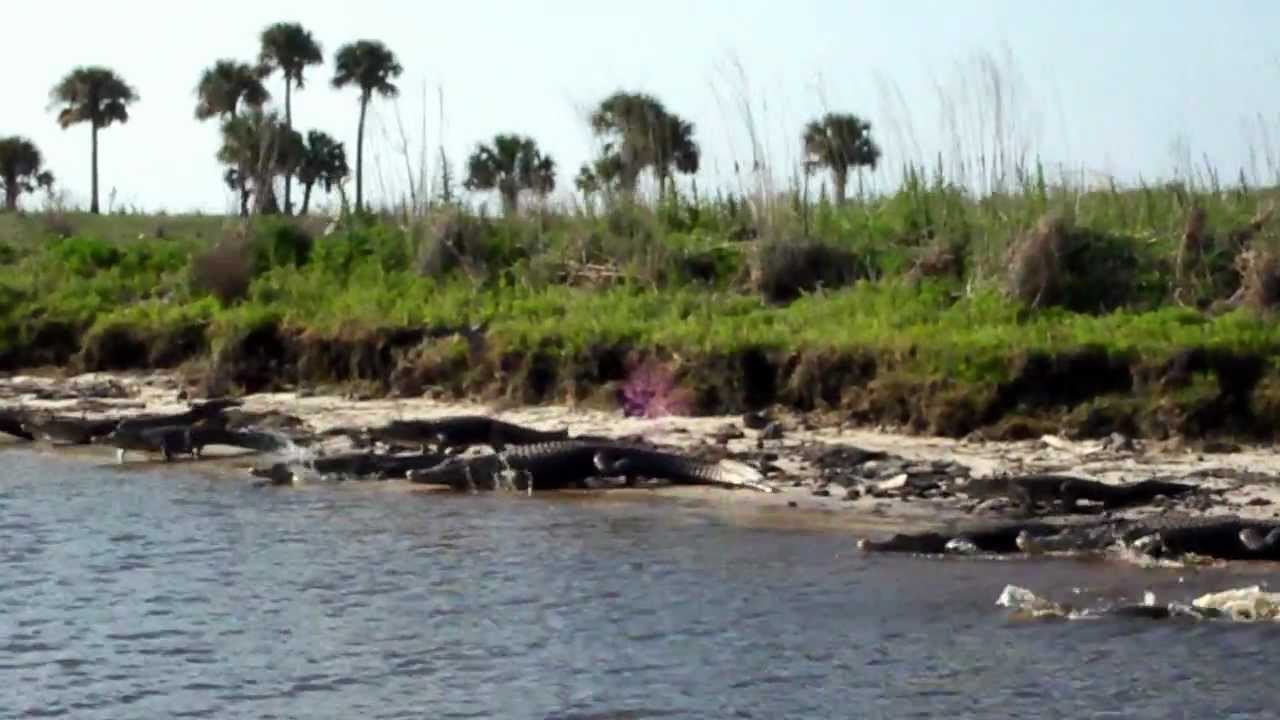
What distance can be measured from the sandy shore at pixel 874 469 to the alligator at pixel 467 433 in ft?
1.48

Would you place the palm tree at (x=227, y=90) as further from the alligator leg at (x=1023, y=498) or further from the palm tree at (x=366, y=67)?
the alligator leg at (x=1023, y=498)

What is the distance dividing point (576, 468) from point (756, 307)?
3.70 meters

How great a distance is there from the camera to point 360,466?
491 inches

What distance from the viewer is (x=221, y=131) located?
3594cm

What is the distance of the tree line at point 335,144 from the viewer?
61.1 feet

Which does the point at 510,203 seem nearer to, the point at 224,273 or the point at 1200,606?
the point at 224,273

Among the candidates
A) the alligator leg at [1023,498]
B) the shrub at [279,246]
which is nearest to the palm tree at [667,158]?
the shrub at [279,246]

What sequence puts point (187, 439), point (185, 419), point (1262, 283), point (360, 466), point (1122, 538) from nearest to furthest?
point (1122, 538) < point (360, 466) < point (1262, 283) < point (187, 439) < point (185, 419)

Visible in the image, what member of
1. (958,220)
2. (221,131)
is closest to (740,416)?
(958,220)

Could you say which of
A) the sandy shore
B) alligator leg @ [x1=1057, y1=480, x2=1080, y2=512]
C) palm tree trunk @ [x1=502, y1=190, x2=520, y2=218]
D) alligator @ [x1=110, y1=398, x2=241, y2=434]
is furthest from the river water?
palm tree trunk @ [x1=502, y1=190, x2=520, y2=218]

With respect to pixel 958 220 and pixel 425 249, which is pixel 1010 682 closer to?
pixel 958 220

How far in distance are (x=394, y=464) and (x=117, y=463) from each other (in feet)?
8.51

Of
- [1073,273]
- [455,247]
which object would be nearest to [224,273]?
[455,247]

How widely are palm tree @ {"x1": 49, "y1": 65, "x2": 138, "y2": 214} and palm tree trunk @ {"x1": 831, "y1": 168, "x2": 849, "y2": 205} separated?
102ft
